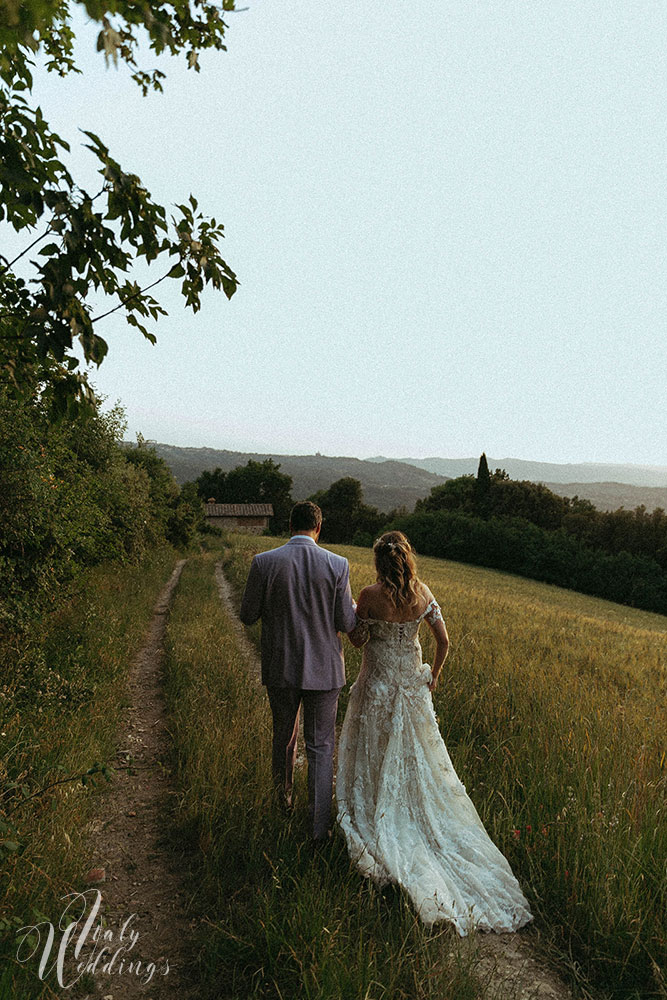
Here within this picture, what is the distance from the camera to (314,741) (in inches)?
168

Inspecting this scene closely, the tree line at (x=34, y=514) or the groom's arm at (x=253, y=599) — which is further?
the tree line at (x=34, y=514)

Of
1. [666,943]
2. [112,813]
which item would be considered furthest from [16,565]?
[666,943]

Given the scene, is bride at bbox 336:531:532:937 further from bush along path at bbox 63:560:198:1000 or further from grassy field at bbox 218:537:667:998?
bush along path at bbox 63:560:198:1000

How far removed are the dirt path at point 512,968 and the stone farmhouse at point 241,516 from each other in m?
74.2

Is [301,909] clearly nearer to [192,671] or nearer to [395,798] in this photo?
[395,798]

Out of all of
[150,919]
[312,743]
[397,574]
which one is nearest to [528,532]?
[397,574]

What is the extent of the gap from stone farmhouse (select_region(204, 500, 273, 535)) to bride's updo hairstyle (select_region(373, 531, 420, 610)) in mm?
73049

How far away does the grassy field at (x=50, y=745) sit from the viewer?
10.7ft

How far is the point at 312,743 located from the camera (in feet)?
14.0

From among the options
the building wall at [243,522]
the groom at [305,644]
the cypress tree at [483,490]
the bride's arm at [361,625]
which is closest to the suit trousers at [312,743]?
the groom at [305,644]

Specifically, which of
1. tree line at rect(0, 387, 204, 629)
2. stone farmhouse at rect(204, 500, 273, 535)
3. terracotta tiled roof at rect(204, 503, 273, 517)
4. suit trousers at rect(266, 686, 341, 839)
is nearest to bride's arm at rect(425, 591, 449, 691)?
suit trousers at rect(266, 686, 341, 839)

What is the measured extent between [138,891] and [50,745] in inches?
68.1

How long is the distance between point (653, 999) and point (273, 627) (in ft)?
10.1

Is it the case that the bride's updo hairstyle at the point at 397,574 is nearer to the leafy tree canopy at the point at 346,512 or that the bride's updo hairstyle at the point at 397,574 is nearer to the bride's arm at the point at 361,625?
the bride's arm at the point at 361,625
